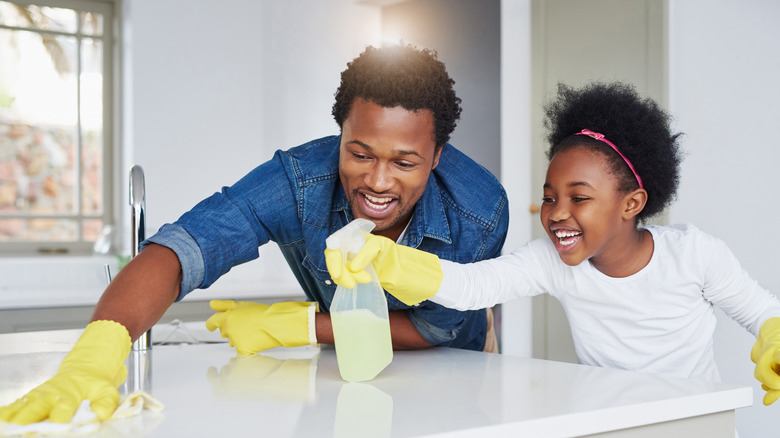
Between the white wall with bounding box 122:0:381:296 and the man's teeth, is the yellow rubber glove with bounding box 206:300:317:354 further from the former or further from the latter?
the white wall with bounding box 122:0:381:296

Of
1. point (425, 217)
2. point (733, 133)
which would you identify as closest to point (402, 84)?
point (425, 217)

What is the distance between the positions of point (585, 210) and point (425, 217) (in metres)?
0.29

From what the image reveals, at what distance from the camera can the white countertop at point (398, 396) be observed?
73cm

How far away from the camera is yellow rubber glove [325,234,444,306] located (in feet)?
3.10

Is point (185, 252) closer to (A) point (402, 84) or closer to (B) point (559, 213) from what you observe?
(A) point (402, 84)

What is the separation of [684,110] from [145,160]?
2.19 meters

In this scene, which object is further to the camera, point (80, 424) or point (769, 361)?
point (769, 361)

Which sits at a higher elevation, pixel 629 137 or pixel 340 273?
pixel 629 137

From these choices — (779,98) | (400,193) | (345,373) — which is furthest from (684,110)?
(345,373)

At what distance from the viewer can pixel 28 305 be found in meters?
2.33

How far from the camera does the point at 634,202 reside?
1344mm

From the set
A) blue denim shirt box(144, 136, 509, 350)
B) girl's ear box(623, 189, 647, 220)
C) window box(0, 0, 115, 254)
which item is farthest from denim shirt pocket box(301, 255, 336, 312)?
window box(0, 0, 115, 254)

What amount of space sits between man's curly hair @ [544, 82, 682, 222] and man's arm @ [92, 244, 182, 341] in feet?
2.50

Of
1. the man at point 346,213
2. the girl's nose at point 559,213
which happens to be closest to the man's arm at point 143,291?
the man at point 346,213
